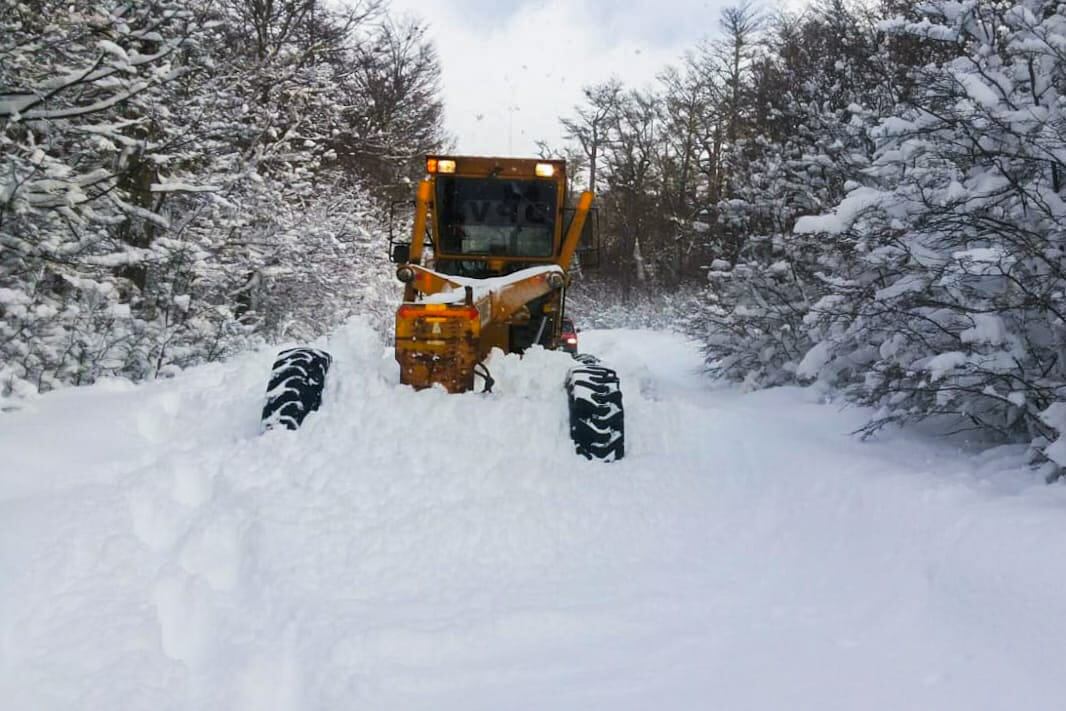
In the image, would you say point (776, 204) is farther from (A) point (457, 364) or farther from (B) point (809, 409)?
(A) point (457, 364)

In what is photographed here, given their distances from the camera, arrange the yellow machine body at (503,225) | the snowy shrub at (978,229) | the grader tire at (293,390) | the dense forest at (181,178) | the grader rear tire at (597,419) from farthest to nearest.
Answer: the yellow machine body at (503,225), the dense forest at (181,178), the grader rear tire at (597,419), the grader tire at (293,390), the snowy shrub at (978,229)

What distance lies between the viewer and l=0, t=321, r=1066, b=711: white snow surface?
277 centimetres

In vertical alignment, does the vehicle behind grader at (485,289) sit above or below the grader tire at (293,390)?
above

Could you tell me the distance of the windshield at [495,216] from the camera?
757 cm

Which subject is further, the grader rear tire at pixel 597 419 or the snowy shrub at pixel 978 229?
the grader rear tire at pixel 597 419

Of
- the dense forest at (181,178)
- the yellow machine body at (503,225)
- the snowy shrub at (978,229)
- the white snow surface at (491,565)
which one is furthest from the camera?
the yellow machine body at (503,225)

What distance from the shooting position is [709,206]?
12.1 m

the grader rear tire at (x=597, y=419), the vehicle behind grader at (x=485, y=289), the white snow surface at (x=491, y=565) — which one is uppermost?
the vehicle behind grader at (x=485, y=289)

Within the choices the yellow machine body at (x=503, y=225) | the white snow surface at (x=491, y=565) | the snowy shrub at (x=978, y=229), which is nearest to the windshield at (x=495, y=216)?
the yellow machine body at (x=503, y=225)

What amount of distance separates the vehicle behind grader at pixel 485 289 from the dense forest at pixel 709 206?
1.92m

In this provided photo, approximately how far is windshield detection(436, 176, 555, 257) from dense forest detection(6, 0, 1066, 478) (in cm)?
252

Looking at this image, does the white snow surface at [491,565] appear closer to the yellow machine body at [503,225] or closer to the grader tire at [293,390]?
the grader tire at [293,390]

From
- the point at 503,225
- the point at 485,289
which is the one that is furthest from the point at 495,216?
the point at 485,289

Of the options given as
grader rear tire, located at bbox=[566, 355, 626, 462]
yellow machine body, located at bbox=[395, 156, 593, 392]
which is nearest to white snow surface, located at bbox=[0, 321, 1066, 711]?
grader rear tire, located at bbox=[566, 355, 626, 462]
